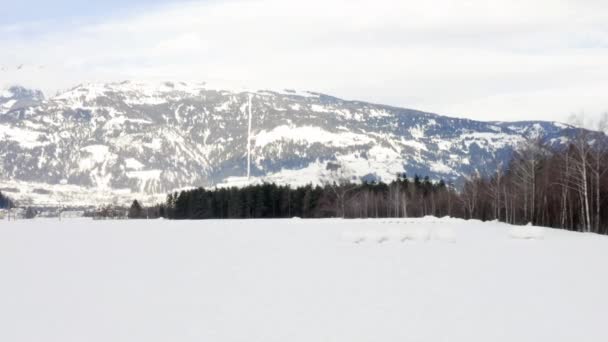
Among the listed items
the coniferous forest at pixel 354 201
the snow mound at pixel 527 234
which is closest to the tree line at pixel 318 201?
the coniferous forest at pixel 354 201

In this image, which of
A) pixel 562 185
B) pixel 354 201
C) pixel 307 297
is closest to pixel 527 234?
pixel 562 185

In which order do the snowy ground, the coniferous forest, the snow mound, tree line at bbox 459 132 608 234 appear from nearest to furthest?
the snowy ground
the snow mound
tree line at bbox 459 132 608 234
the coniferous forest

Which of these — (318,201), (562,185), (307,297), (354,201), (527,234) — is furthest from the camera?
(318,201)

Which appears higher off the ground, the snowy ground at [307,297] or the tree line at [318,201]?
the tree line at [318,201]

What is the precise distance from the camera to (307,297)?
1995cm

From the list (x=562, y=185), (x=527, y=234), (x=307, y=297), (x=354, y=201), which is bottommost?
(x=307, y=297)

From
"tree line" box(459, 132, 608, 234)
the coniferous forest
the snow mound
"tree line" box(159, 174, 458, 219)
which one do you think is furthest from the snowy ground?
"tree line" box(159, 174, 458, 219)

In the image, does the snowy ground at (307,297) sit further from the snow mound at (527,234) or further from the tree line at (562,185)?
the tree line at (562,185)

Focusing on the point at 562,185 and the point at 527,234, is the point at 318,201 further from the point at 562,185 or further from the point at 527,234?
the point at 527,234

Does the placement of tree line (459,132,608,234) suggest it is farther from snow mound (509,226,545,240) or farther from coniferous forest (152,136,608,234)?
coniferous forest (152,136,608,234)

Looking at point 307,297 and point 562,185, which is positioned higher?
point 562,185

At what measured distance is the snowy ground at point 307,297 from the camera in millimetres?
15305

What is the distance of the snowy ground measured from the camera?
1530cm

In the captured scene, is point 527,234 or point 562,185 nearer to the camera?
point 527,234
